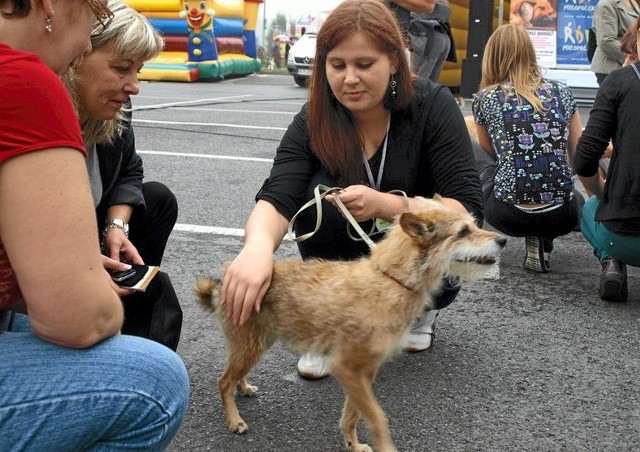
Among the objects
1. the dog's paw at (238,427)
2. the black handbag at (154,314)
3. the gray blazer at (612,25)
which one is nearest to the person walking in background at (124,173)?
the black handbag at (154,314)

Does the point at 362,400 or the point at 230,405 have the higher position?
the point at 362,400

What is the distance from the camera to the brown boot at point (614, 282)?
4.11 metres

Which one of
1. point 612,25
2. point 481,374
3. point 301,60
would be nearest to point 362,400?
point 481,374

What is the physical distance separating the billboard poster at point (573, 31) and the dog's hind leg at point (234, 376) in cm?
1162

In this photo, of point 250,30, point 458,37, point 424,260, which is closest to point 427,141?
point 424,260

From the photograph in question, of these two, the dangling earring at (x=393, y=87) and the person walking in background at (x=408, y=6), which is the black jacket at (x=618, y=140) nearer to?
the dangling earring at (x=393, y=87)

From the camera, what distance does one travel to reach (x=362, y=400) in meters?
2.47

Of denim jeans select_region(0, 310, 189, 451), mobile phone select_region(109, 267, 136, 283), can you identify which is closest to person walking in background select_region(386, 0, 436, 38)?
mobile phone select_region(109, 267, 136, 283)

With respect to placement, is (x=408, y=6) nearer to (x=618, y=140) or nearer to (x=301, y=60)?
(x=618, y=140)

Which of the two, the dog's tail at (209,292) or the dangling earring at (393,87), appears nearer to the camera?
the dog's tail at (209,292)

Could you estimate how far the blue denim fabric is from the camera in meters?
4.04

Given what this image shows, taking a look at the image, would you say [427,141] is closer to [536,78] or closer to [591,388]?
[591,388]

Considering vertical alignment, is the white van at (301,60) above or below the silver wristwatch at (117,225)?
below

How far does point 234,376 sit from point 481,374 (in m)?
1.14
